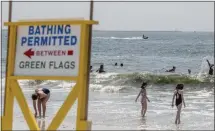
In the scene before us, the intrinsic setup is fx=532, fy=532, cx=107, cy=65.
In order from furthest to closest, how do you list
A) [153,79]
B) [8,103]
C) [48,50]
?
1. [153,79]
2. [8,103]
3. [48,50]

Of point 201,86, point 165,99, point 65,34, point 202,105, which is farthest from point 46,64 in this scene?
point 201,86

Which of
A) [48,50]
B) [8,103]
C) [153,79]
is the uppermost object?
[48,50]

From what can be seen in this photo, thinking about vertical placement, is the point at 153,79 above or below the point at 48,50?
below

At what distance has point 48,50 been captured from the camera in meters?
7.01

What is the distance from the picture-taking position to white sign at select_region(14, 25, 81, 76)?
22.6 ft

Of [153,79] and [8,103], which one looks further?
[153,79]

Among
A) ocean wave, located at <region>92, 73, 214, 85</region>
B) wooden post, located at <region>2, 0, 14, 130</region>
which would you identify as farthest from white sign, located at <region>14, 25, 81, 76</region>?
ocean wave, located at <region>92, 73, 214, 85</region>

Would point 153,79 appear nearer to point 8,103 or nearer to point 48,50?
point 8,103

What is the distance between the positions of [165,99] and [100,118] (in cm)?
788

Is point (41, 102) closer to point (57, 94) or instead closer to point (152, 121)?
point (152, 121)

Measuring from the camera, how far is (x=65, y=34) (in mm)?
6934

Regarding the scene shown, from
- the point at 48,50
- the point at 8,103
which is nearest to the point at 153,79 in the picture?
the point at 8,103

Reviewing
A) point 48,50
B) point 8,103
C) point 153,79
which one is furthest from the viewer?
point 153,79

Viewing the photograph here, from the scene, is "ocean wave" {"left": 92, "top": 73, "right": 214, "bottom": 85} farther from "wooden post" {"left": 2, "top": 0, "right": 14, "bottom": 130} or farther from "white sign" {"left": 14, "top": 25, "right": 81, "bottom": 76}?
"white sign" {"left": 14, "top": 25, "right": 81, "bottom": 76}
